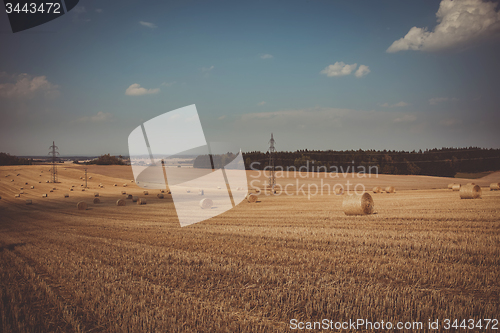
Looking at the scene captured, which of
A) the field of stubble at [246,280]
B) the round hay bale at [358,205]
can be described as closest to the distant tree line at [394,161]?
the round hay bale at [358,205]

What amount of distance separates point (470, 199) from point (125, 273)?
79.0ft

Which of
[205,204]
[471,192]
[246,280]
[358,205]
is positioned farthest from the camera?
[205,204]

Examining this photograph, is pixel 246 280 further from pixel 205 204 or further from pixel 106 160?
pixel 106 160

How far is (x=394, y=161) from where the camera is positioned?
255ft

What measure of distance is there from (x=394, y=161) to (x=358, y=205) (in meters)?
70.9

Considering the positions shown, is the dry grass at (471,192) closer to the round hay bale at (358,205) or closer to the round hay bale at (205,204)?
the round hay bale at (358,205)

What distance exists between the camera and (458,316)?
3.90 m

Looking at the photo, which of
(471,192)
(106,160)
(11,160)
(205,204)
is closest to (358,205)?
(471,192)

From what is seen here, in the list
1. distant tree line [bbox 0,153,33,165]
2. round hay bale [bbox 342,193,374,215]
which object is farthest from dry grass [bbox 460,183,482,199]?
distant tree line [bbox 0,153,33,165]

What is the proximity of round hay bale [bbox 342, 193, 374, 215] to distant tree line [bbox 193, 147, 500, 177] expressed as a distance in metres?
54.9

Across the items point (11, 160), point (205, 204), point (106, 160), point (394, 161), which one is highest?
point (11, 160)

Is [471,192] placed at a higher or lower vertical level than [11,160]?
lower

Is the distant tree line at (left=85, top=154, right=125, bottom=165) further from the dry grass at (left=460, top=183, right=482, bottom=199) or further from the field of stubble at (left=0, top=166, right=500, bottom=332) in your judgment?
the dry grass at (left=460, top=183, right=482, bottom=199)

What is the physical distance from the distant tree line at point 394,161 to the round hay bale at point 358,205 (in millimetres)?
54898
